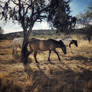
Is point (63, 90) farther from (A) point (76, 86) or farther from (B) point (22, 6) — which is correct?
(B) point (22, 6)

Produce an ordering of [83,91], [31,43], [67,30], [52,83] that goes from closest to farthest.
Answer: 1. [83,91]
2. [52,83]
3. [31,43]
4. [67,30]

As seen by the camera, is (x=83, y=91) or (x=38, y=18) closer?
(x=83, y=91)

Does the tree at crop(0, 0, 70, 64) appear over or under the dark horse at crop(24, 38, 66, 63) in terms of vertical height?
over

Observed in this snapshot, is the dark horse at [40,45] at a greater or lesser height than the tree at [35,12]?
lesser

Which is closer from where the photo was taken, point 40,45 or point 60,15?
point 40,45

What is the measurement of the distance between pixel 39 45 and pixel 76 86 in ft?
17.3

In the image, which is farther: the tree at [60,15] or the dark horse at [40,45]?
the tree at [60,15]

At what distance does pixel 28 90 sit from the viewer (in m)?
3.52

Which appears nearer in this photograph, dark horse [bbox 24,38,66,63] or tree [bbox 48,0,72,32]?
dark horse [bbox 24,38,66,63]

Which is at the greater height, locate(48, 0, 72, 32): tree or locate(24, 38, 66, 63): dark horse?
locate(48, 0, 72, 32): tree

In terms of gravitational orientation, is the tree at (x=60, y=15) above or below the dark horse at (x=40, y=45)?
above

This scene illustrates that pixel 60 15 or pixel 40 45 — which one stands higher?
pixel 60 15

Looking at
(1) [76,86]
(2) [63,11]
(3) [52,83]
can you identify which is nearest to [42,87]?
(3) [52,83]

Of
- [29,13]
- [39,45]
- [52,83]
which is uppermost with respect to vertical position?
[29,13]
